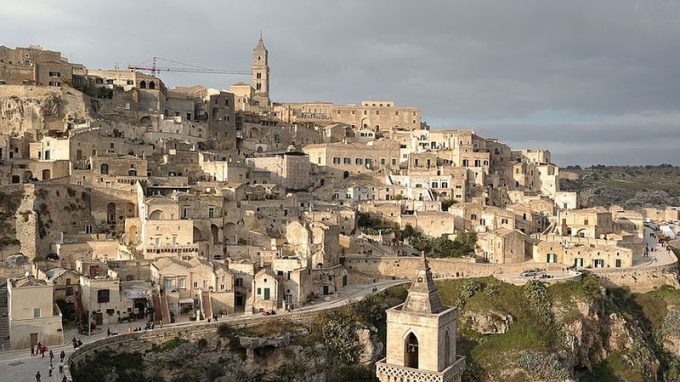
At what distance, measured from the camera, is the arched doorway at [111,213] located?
5137 centimetres

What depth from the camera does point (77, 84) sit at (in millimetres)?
67125

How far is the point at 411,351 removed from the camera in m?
21.5

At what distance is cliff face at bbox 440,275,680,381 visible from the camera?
140 feet

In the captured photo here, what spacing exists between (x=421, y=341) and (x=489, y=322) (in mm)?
25780

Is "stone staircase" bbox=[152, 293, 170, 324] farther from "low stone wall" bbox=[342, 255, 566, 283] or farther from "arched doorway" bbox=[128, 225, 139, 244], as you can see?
"low stone wall" bbox=[342, 255, 566, 283]

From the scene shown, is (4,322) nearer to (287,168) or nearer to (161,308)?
(161,308)

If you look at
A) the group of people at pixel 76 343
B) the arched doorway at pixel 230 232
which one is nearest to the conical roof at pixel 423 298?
the group of people at pixel 76 343

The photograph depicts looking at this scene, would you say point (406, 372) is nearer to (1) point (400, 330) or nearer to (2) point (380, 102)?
A: (1) point (400, 330)

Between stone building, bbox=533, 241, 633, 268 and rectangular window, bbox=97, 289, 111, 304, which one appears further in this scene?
stone building, bbox=533, 241, 633, 268

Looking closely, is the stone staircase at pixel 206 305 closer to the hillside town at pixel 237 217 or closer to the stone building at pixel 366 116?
the hillside town at pixel 237 217

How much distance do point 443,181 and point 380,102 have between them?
92.0 ft

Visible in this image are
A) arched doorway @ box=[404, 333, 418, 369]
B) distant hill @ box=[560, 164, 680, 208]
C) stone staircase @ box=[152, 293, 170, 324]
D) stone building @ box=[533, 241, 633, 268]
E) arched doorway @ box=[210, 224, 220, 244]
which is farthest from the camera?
distant hill @ box=[560, 164, 680, 208]

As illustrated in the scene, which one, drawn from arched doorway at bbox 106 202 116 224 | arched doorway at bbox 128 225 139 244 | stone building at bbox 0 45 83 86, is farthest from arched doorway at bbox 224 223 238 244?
stone building at bbox 0 45 83 86

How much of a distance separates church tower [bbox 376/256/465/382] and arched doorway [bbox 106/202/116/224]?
34.4 m
